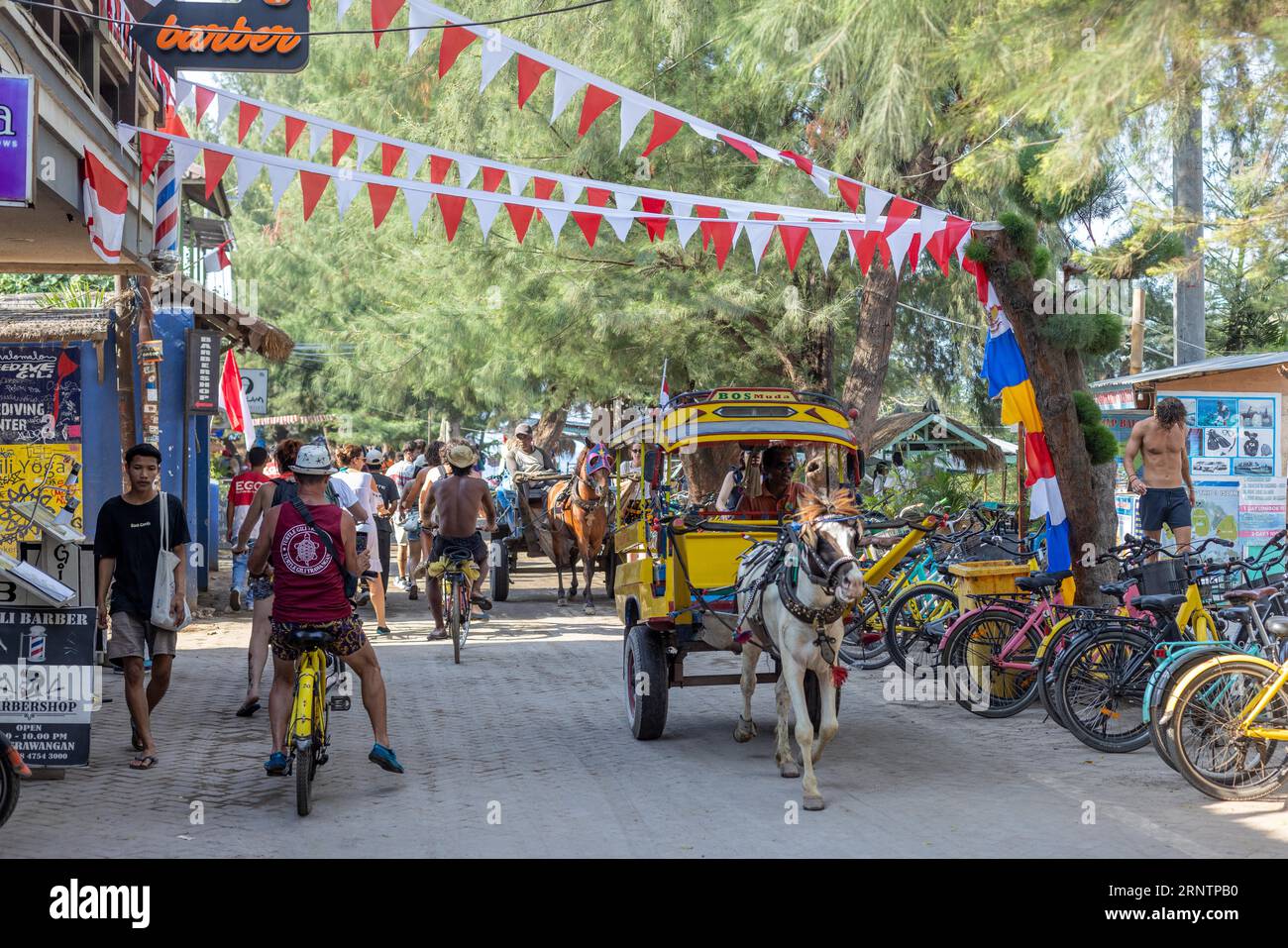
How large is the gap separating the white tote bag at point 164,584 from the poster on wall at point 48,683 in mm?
725

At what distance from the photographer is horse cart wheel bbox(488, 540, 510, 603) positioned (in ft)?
58.5

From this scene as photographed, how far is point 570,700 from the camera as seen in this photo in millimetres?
10828

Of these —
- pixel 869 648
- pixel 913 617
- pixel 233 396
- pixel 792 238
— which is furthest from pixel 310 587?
pixel 233 396

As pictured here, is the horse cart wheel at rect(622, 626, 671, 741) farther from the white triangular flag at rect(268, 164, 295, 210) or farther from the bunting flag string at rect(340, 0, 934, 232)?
the white triangular flag at rect(268, 164, 295, 210)

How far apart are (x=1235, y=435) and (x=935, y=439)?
11950 mm

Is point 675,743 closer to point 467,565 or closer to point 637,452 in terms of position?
point 637,452

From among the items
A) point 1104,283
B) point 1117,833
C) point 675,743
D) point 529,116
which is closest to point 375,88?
point 529,116

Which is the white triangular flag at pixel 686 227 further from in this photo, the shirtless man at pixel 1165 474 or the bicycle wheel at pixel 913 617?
the shirtless man at pixel 1165 474

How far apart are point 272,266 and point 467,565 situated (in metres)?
30.2

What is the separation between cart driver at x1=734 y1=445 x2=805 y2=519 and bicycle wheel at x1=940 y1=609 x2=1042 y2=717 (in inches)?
64.5

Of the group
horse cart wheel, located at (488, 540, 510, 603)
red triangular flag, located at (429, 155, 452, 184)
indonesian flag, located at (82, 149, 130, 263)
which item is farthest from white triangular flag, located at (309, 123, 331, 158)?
horse cart wheel, located at (488, 540, 510, 603)

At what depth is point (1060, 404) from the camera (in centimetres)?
1072

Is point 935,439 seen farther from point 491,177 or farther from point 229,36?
point 229,36

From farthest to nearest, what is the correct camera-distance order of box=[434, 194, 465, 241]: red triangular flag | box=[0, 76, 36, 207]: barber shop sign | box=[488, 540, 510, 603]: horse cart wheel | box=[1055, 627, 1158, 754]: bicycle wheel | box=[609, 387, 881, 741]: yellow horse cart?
box=[488, 540, 510, 603]: horse cart wheel
box=[434, 194, 465, 241]: red triangular flag
box=[609, 387, 881, 741]: yellow horse cart
box=[1055, 627, 1158, 754]: bicycle wheel
box=[0, 76, 36, 207]: barber shop sign
